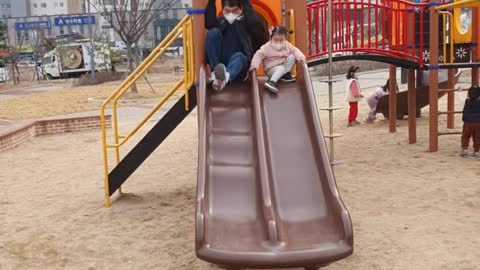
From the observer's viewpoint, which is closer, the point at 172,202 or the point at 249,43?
the point at 249,43

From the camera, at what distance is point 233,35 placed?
6641 mm

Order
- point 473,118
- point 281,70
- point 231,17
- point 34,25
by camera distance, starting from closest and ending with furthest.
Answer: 1. point 281,70
2. point 231,17
3. point 473,118
4. point 34,25

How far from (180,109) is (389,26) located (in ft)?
16.0

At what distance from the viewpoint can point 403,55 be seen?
9797 millimetres

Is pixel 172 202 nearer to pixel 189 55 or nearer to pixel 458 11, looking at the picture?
pixel 189 55

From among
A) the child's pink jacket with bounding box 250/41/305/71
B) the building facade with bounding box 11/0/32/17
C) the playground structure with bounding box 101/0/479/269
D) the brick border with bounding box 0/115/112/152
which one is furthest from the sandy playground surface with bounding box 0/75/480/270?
the building facade with bounding box 11/0/32/17

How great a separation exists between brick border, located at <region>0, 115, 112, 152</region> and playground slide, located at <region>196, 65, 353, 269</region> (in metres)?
7.27

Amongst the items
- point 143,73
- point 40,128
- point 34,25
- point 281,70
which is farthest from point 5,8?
point 281,70

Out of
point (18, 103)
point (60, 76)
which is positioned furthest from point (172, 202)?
point (60, 76)

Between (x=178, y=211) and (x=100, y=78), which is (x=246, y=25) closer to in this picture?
(x=178, y=211)

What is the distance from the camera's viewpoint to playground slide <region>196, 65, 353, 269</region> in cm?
414

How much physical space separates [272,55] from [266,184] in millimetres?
2092

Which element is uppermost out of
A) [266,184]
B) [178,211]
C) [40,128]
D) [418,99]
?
[418,99]

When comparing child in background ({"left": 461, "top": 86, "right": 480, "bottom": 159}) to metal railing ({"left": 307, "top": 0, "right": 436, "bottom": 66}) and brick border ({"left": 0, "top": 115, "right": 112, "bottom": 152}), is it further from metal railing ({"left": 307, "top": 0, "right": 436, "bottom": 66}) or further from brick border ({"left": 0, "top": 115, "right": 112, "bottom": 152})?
brick border ({"left": 0, "top": 115, "right": 112, "bottom": 152})
